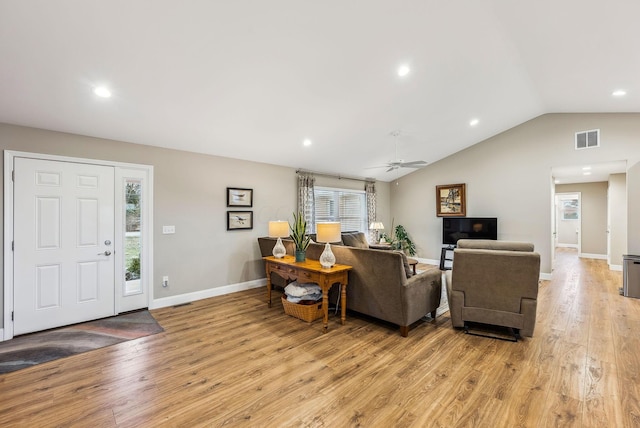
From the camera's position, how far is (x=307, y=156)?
18.4 ft

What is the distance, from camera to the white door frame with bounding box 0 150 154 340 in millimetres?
3172

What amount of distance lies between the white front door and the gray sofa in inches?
129

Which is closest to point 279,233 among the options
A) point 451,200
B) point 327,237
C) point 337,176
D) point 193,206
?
point 327,237

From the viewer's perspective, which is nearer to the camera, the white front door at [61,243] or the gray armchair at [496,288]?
the gray armchair at [496,288]

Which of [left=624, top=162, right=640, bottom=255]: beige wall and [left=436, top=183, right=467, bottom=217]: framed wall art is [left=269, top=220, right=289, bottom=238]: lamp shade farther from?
[left=624, top=162, right=640, bottom=255]: beige wall

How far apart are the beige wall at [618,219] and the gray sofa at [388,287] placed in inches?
250

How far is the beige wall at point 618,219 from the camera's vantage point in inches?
260

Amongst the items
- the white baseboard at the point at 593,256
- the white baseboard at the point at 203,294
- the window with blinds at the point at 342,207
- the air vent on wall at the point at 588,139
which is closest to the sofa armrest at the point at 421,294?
the white baseboard at the point at 203,294

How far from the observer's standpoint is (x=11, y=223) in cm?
320

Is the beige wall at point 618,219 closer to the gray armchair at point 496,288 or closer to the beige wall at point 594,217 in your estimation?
the beige wall at point 594,217

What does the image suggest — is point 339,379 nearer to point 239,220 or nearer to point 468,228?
point 239,220

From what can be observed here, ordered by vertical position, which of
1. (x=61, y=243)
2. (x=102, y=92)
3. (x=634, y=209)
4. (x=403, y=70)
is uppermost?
(x=403, y=70)

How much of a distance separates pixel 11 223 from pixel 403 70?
5.06 m

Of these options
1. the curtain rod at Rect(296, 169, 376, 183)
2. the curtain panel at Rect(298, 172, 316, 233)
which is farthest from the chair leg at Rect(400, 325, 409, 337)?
the curtain rod at Rect(296, 169, 376, 183)
